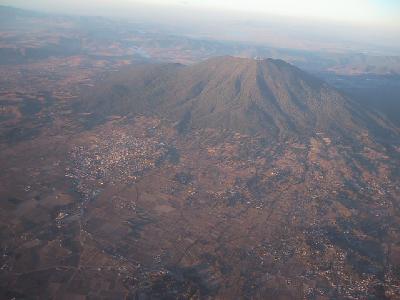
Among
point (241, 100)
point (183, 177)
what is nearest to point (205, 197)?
point (183, 177)

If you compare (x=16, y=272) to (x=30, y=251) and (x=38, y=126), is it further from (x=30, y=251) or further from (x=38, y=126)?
(x=38, y=126)

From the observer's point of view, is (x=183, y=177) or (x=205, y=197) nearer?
(x=205, y=197)

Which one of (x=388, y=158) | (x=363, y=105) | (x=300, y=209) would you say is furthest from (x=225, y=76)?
(x=300, y=209)

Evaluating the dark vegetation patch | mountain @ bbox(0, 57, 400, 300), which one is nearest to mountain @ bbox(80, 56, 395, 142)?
mountain @ bbox(0, 57, 400, 300)

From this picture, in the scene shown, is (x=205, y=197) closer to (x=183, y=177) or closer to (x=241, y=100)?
(x=183, y=177)

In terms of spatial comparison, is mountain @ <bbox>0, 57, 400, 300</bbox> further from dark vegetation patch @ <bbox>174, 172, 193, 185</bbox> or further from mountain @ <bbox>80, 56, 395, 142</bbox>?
mountain @ <bbox>80, 56, 395, 142</bbox>

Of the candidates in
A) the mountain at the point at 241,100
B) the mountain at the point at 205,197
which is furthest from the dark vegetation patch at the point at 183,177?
the mountain at the point at 241,100

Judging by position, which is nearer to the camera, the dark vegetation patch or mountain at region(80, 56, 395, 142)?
the dark vegetation patch

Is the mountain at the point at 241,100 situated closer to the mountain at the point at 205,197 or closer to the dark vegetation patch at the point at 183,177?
the mountain at the point at 205,197
